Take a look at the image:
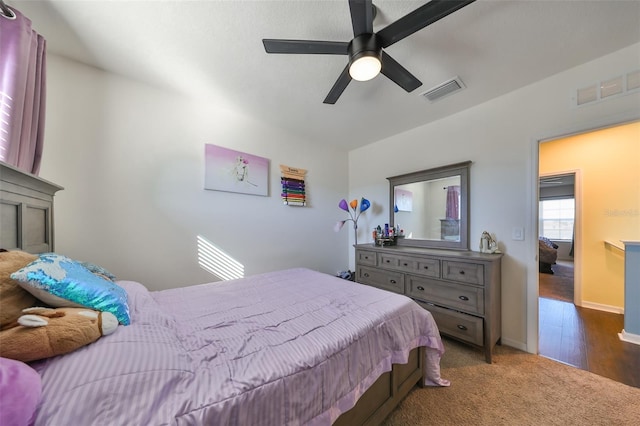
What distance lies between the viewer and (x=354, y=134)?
3107 mm

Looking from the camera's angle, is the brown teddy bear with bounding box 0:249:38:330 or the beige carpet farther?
the beige carpet

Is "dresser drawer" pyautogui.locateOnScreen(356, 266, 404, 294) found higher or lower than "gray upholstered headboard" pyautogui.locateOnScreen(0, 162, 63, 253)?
lower

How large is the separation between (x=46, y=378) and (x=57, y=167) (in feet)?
6.43

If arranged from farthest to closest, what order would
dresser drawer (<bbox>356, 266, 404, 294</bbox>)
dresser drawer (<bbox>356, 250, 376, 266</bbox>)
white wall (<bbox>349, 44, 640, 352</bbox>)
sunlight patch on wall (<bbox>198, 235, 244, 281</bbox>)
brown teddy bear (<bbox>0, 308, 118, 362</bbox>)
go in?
dresser drawer (<bbox>356, 250, 376, 266</bbox>) < dresser drawer (<bbox>356, 266, 404, 294</bbox>) < sunlight patch on wall (<bbox>198, 235, 244, 281</bbox>) < white wall (<bbox>349, 44, 640, 352</bbox>) < brown teddy bear (<bbox>0, 308, 118, 362</bbox>)

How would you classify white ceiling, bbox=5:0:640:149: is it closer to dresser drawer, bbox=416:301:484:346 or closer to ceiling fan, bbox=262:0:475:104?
ceiling fan, bbox=262:0:475:104

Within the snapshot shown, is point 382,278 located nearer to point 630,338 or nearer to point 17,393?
point 630,338

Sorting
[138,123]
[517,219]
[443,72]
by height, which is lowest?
[517,219]

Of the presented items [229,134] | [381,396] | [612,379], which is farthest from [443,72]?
[612,379]

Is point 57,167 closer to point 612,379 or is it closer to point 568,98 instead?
point 568,98

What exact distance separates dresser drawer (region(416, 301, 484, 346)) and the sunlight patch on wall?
7.15 feet

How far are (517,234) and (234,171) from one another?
3.09 meters

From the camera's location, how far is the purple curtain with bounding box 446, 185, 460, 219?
8.13 feet

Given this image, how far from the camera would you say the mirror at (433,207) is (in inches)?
95.4

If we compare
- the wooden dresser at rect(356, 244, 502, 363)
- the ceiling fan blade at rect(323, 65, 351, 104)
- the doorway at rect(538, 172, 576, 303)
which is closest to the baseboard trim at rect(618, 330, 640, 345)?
the wooden dresser at rect(356, 244, 502, 363)
